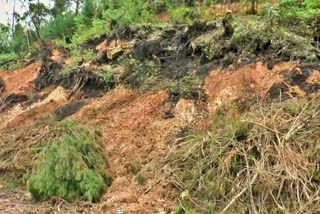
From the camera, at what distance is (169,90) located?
8133 millimetres

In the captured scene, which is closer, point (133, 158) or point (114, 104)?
point (133, 158)

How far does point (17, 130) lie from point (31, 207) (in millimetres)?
3497

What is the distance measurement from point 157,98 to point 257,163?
3.13m

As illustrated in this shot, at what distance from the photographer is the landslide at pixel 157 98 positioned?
20.3 ft

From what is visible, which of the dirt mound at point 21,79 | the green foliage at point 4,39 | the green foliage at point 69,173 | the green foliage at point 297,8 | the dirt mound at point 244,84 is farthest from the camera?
the green foliage at point 4,39

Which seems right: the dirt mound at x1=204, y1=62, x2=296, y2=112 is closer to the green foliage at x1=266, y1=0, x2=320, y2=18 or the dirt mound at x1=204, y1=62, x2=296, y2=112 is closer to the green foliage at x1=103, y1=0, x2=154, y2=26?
the green foliage at x1=266, y1=0, x2=320, y2=18

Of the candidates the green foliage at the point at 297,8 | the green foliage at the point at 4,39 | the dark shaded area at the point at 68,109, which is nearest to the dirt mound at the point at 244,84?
the green foliage at the point at 297,8

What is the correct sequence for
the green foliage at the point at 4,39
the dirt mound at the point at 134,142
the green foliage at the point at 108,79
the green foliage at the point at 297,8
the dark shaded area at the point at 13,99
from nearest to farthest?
the dirt mound at the point at 134,142
the green foliage at the point at 297,8
the green foliage at the point at 108,79
the dark shaded area at the point at 13,99
the green foliage at the point at 4,39

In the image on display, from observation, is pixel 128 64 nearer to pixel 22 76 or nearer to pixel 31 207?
pixel 31 207

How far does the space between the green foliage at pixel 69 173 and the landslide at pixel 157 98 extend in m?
0.13

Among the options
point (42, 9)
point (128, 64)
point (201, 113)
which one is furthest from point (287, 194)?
point (42, 9)

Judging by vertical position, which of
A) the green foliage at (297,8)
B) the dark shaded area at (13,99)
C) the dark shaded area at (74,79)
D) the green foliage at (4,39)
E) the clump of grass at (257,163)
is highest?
the green foliage at (297,8)

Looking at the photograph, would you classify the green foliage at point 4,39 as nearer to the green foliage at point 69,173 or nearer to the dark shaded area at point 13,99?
the dark shaded area at point 13,99

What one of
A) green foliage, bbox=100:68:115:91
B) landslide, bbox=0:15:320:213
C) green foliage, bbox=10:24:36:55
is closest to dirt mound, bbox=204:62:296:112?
landslide, bbox=0:15:320:213
